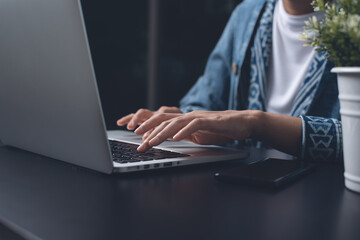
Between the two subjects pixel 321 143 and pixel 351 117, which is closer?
pixel 351 117

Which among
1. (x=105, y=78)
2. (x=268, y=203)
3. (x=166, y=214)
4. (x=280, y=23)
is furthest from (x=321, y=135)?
(x=105, y=78)

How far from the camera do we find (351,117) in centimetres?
53

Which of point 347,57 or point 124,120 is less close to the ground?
point 347,57

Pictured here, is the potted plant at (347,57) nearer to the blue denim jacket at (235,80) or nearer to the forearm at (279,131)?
the forearm at (279,131)

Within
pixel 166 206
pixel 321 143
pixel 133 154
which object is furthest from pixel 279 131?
pixel 166 206

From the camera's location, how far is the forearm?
843mm

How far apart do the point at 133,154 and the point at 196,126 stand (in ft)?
0.45

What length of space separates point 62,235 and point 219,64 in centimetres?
126

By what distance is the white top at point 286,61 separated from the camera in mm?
1350

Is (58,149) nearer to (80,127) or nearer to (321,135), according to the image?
(80,127)

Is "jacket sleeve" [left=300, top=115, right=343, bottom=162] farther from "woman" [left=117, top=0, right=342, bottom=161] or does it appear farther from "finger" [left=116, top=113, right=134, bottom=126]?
"finger" [left=116, top=113, right=134, bottom=126]

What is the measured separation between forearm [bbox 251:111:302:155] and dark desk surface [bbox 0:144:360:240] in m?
0.18

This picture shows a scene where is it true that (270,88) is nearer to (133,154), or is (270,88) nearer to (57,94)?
(133,154)

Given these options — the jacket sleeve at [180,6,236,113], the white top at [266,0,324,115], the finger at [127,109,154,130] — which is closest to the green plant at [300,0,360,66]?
the finger at [127,109,154,130]
